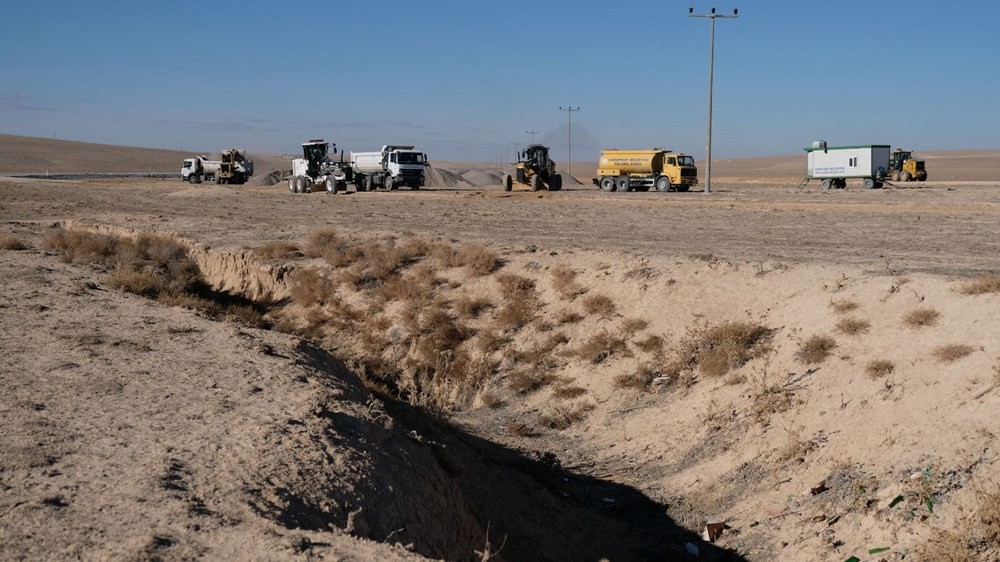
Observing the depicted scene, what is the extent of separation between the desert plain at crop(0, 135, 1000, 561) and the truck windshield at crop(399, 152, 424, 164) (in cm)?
2951

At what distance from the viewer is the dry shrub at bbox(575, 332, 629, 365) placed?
16469mm

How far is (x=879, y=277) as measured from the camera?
15.3 meters

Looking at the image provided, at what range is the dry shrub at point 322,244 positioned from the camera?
23475mm

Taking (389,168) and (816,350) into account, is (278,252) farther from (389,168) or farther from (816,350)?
(389,168)

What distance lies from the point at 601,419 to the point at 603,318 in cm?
257

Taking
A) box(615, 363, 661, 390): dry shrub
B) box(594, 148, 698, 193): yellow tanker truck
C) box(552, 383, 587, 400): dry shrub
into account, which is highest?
box(594, 148, 698, 193): yellow tanker truck

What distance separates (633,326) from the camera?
16641 mm

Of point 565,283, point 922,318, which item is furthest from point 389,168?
point 922,318

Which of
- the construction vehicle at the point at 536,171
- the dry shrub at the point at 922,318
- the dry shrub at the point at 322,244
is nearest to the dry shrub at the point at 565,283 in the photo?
the dry shrub at the point at 922,318

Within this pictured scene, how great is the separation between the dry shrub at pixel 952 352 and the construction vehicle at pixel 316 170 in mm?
45709

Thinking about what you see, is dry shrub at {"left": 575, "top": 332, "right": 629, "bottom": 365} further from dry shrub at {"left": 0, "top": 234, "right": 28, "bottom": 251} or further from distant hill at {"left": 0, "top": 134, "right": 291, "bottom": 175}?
distant hill at {"left": 0, "top": 134, "right": 291, "bottom": 175}

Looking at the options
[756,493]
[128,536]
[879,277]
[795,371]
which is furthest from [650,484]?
[128,536]

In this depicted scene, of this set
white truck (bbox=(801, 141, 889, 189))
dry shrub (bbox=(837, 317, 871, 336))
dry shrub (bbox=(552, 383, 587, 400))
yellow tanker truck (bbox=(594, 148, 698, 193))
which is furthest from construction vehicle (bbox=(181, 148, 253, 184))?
dry shrub (bbox=(837, 317, 871, 336))

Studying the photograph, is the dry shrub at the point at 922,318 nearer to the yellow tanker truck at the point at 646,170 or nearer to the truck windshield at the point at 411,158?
the yellow tanker truck at the point at 646,170
